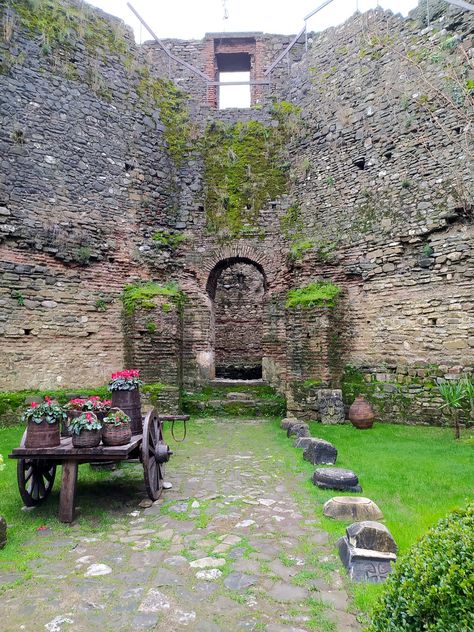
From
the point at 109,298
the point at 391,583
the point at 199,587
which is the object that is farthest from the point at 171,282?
the point at 391,583

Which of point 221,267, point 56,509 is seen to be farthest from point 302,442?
point 221,267

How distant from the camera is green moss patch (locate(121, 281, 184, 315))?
11188mm

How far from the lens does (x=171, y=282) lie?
12.5 m

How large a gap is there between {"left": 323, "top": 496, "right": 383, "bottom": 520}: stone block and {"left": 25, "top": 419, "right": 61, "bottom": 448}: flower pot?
2.77 metres

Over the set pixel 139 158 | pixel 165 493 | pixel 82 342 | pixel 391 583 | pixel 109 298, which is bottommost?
pixel 165 493

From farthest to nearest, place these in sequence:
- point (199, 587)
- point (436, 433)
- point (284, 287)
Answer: point (284, 287) < point (436, 433) < point (199, 587)

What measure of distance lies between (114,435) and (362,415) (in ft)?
19.8

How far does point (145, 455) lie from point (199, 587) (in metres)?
1.84

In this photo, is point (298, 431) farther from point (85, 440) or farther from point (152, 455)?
point (85, 440)

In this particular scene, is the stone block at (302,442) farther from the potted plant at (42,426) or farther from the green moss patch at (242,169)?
the green moss patch at (242,169)

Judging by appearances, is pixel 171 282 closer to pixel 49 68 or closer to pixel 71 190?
pixel 71 190

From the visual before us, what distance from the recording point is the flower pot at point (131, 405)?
5.09 metres

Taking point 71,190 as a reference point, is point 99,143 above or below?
above

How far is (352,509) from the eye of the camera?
417 cm
